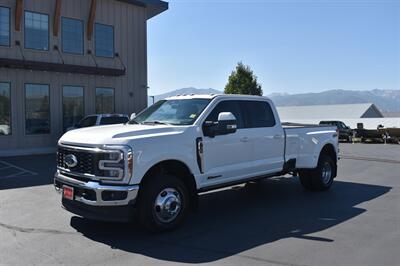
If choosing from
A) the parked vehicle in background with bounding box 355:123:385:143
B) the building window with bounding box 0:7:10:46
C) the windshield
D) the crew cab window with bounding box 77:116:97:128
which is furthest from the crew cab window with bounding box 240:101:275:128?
the parked vehicle in background with bounding box 355:123:385:143

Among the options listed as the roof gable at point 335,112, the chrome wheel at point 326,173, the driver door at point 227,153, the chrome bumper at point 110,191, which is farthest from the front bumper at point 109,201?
the roof gable at point 335,112

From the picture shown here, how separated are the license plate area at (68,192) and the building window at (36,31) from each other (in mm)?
14707

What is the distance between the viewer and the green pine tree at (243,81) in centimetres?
5684

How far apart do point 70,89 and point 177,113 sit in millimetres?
14627

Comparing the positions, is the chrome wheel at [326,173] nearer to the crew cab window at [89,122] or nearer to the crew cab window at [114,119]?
the crew cab window at [114,119]

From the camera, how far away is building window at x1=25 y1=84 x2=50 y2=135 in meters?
19.3

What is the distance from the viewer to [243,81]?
57156 mm

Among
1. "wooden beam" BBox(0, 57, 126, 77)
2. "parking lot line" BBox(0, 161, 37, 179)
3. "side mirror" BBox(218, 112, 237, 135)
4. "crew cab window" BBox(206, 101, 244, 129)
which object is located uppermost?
"wooden beam" BBox(0, 57, 126, 77)

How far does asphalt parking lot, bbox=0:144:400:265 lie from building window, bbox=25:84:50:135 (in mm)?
10098

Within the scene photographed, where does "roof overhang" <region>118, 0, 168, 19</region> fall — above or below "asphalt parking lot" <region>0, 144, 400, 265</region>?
above

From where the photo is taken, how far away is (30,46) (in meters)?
19.3

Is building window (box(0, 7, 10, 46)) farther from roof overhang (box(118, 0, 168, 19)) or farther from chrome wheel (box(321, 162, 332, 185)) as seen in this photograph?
chrome wheel (box(321, 162, 332, 185))

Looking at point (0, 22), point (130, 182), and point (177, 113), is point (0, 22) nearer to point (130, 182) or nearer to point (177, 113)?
point (177, 113)

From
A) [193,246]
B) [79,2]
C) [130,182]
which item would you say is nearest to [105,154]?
[130,182]
